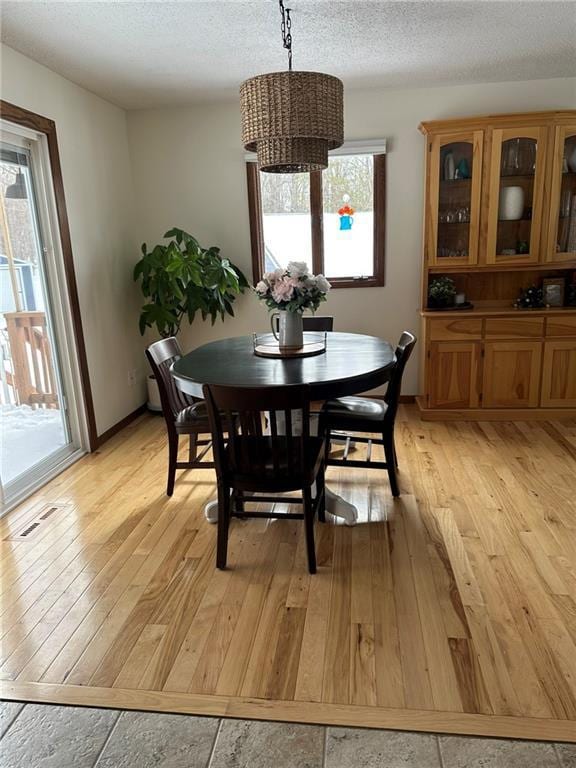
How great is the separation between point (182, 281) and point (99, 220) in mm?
776

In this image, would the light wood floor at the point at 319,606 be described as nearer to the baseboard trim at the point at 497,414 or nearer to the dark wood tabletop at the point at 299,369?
the dark wood tabletop at the point at 299,369

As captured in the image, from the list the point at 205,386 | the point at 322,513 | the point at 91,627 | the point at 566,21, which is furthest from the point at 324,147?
the point at 91,627

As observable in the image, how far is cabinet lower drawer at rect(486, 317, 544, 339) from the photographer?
4035mm

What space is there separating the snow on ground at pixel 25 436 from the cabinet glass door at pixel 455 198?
3.00m

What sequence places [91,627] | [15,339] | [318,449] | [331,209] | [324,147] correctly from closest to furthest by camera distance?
1. [91,627]
2. [318,449]
3. [324,147]
4. [15,339]
5. [331,209]

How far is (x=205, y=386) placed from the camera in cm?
217

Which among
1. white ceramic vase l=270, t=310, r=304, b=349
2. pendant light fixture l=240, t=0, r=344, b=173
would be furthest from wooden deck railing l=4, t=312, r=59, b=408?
pendant light fixture l=240, t=0, r=344, b=173

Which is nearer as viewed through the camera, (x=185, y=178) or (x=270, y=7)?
A: (x=270, y=7)

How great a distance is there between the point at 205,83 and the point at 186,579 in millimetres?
3323

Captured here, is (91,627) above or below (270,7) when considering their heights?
below

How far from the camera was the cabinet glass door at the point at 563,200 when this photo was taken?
3889 mm

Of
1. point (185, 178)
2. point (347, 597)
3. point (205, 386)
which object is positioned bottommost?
point (347, 597)

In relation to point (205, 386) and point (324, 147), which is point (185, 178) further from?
point (205, 386)

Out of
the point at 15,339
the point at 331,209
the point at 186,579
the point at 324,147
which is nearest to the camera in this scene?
the point at 186,579
